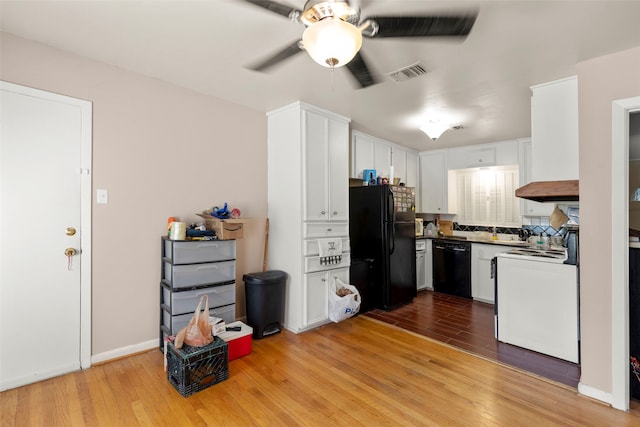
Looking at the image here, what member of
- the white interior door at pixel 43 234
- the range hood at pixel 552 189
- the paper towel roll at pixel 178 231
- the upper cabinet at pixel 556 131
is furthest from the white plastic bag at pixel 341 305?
the white interior door at pixel 43 234

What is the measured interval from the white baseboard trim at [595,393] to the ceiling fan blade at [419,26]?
242 cm

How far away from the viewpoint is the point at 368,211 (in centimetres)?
401

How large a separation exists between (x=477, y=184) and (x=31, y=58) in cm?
557

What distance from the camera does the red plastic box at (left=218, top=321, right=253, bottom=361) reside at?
2.56m

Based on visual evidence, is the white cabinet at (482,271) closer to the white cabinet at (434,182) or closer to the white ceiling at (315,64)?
the white cabinet at (434,182)

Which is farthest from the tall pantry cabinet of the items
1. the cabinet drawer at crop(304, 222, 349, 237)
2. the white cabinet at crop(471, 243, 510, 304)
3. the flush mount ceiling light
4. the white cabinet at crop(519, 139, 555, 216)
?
the white cabinet at crop(519, 139, 555, 216)

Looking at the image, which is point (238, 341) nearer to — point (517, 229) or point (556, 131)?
point (556, 131)

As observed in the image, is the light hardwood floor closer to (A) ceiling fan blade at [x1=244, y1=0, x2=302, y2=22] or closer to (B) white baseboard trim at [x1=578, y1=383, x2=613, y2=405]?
(B) white baseboard trim at [x1=578, y1=383, x2=613, y2=405]

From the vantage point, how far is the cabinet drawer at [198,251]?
2545 mm

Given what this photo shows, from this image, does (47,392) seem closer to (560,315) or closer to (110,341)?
(110,341)

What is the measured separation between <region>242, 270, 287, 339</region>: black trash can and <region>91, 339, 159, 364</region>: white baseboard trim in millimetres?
860

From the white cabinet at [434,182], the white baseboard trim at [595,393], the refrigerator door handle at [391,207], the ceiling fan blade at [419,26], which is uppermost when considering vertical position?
the ceiling fan blade at [419,26]

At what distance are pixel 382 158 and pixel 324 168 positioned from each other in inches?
65.8

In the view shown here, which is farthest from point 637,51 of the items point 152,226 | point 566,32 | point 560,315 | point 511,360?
point 152,226
